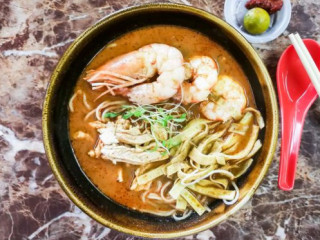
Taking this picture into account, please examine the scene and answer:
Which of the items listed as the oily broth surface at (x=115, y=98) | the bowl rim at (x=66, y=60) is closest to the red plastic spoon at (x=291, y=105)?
the bowl rim at (x=66, y=60)

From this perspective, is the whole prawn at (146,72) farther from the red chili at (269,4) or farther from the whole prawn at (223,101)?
the red chili at (269,4)

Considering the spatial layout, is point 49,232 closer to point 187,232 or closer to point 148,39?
point 187,232

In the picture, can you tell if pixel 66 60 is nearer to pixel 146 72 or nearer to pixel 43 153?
pixel 146 72

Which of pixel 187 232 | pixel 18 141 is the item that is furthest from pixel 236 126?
pixel 18 141

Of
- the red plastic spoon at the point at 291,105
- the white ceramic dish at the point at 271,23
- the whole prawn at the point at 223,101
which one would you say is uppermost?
the white ceramic dish at the point at 271,23

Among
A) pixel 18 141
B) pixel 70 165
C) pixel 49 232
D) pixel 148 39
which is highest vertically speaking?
pixel 148 39
